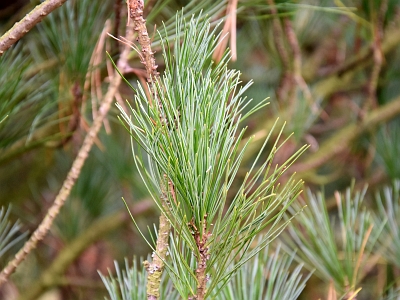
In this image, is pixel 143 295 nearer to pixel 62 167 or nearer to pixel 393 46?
pixel 62 167

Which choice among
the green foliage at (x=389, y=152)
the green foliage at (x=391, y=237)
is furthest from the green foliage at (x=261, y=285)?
the green foliage at (x=389, y=152)

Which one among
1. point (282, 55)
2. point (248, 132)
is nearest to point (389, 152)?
point (282, 55)

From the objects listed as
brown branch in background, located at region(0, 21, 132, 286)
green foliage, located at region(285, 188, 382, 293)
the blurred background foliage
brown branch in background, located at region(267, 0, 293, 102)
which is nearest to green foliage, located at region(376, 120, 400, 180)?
the blurred background foliage

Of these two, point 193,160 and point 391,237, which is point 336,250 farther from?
point 193,160

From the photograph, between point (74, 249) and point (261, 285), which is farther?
point (74, 249)

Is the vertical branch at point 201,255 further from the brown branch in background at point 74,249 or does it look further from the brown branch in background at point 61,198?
the brown branch in background at point 74,249

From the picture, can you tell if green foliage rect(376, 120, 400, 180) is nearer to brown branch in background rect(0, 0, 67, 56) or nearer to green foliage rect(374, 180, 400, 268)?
green foliage rect(374, 180, 400, 268)

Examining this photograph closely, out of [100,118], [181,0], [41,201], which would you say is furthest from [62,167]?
[100,118]

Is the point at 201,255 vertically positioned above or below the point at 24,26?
below
